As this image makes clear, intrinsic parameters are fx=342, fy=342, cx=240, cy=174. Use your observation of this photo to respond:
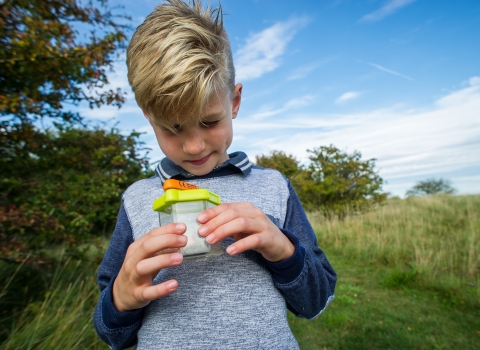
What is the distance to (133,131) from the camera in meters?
5.53

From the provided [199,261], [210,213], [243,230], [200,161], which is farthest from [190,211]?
[200,161]

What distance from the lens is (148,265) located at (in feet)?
3.52

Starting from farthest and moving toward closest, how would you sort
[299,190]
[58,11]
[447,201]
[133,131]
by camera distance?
[299,190] < [447,201] < [133,131] < [58,11]

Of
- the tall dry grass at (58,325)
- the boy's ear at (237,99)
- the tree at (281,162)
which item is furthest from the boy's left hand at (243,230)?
the tree at (281,162)

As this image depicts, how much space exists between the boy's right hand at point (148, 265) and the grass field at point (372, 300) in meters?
2.53

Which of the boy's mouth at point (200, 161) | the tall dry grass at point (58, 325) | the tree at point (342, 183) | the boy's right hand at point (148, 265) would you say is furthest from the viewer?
the tree at point (342, 183)

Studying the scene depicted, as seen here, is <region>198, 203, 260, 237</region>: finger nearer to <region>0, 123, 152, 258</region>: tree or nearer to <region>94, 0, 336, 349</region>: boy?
<region>94, 0, 336, 349</region>: boy

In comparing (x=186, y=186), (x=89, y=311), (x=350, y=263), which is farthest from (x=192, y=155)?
(x=350, y=263)

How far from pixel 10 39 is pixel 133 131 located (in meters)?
2.13

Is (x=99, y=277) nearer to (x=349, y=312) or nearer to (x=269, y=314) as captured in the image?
(x=269, y=314)

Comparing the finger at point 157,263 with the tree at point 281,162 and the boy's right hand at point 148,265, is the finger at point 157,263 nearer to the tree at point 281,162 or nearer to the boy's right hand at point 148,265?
the boy's right hand at point 148,265

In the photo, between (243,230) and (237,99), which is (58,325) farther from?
(243,230)

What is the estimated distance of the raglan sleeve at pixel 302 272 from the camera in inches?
53.3

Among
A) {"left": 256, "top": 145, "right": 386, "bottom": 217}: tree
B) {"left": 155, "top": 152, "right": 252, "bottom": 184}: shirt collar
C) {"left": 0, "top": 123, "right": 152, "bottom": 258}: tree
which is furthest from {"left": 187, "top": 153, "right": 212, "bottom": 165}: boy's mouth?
{"left": 256, "top": 145, "right": 386, "bottom": 217}: tree
